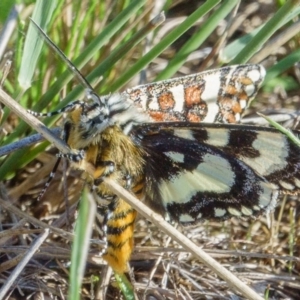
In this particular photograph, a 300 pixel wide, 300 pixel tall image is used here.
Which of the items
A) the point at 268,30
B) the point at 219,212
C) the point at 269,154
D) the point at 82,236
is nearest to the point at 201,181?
the point at 219,212

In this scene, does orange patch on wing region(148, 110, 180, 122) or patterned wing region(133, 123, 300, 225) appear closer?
patterned wing region(133, 123, 300, 225)

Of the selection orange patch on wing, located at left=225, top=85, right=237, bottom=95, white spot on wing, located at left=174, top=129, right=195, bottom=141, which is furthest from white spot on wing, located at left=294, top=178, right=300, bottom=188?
orange patch on wing, located at left=225, top=85, right=237, bottom=95

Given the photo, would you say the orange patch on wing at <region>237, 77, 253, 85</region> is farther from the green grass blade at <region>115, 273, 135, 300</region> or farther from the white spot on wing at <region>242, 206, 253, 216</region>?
the green grass blade at <region>115, 273, 135, 300</region>

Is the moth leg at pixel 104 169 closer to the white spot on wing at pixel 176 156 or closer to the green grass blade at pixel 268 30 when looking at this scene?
the white spot on wing at pixel 176 156

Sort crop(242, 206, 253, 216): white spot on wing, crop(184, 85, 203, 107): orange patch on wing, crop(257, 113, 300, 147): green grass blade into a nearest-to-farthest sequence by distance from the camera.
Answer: crop(257, 113, 300, 147): green grass blade < crop(242, 206, 253, 216): white spot on wing < crop(184, 85, 203, 107): orange patch on wing

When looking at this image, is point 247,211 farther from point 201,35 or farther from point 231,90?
point 201,35

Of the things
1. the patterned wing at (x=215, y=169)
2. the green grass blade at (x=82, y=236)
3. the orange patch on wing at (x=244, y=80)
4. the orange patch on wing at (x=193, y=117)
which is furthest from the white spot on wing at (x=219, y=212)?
the green grass blade at (x=82, y=236)
